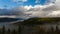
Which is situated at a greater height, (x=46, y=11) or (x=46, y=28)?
(x=46, y=11)

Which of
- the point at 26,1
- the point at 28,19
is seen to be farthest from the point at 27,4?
the point at 28,19

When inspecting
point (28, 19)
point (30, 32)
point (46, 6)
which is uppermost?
point (46, 6)

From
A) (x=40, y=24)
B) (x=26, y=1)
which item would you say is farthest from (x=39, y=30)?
(x=26, y=1)

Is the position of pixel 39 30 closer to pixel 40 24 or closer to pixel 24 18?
pixel 40 24

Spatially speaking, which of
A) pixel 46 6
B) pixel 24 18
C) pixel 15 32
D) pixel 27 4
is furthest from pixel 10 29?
pixel 46 6

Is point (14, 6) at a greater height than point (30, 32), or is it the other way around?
point (14, 6)

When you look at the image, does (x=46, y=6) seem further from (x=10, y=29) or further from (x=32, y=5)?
(x=10, y=29)

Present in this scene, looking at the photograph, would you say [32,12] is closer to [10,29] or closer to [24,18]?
[24,18]
